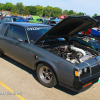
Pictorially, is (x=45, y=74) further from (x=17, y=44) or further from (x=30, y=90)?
(x=17, y=44)

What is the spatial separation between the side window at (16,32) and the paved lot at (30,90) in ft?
4.16

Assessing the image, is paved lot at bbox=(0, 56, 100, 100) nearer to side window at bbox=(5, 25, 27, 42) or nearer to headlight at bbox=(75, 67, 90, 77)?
headlight at bbox=(75, 67, 90, 77)

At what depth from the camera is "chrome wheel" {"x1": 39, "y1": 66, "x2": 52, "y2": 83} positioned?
3.35 meters

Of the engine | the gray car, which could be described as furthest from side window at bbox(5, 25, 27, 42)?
the engine

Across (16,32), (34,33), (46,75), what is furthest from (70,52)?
(16,32)

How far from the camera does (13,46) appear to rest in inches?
167

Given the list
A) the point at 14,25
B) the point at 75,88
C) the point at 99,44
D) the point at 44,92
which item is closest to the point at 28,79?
the point at 44,92

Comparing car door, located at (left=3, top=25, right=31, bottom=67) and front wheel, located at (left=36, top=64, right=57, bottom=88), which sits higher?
car door, located at (left=3, top=25, right=31, bottom=67)

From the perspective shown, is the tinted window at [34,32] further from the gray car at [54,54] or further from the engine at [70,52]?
the engine at [70,52]

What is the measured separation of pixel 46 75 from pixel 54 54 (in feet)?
2.21

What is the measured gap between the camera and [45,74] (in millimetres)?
3389

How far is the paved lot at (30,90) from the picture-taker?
9.93 feet

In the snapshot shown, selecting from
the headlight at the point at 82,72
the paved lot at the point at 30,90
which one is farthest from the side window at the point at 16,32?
the headlight at the point at 82,72

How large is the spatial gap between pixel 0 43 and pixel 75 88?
11.8 ft
